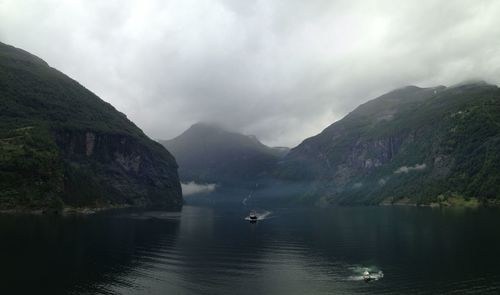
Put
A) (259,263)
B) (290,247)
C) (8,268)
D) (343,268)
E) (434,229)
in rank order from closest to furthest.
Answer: (8,268) → (343,268) → (259,263) → (290,247) → (434,229)

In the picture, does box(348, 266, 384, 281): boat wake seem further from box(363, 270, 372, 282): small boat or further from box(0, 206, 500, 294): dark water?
box(0, 206, 500, 294): dark water

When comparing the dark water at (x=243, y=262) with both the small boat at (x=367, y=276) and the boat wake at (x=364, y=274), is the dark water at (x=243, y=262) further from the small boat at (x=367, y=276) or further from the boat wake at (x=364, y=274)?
the small boat at (x=367, y=276)

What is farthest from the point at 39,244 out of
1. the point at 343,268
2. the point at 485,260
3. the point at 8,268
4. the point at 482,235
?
the point at 482,235

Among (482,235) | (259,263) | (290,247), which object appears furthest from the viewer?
(482,235)

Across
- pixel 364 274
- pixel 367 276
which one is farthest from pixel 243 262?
pixel 367 276

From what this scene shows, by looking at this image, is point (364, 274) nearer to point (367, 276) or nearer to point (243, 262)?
point (367, 276)

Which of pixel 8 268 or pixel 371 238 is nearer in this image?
pixel 8 268

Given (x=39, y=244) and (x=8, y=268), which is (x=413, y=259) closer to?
(x=8, y=268)
